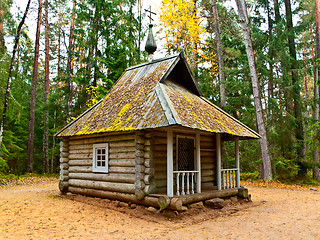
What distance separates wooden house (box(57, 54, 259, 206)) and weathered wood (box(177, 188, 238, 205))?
23mm

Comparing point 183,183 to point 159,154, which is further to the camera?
point 159,154

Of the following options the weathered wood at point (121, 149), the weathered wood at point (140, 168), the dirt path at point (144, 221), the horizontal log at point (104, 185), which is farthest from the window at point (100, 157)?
the weathered wood at point (140, 168)

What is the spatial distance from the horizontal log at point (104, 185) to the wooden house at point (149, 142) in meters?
0.04

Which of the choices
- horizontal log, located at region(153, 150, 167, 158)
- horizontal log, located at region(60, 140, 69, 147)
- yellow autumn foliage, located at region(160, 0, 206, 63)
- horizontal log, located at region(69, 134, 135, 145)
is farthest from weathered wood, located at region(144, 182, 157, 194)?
yellow autumn foliage, located at region(160, 0, 206, 63)

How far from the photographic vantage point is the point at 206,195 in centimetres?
962

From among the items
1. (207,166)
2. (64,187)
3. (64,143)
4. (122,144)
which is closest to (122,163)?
(122,144)

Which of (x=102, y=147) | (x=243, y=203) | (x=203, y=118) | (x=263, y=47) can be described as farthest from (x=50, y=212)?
(x=263, y=47)

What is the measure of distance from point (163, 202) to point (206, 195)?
2190 mm

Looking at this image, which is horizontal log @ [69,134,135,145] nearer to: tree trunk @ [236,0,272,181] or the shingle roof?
the shingle roof

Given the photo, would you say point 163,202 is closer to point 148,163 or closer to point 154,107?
point 148,163

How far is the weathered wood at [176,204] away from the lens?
7.92 metres

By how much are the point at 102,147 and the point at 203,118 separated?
170 inches

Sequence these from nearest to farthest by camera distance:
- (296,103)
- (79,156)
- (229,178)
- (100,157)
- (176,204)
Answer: (176,204), (100,157), (229,178), (79,156), (296,103)

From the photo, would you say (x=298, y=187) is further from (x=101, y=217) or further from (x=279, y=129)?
(x=101, y=217)
